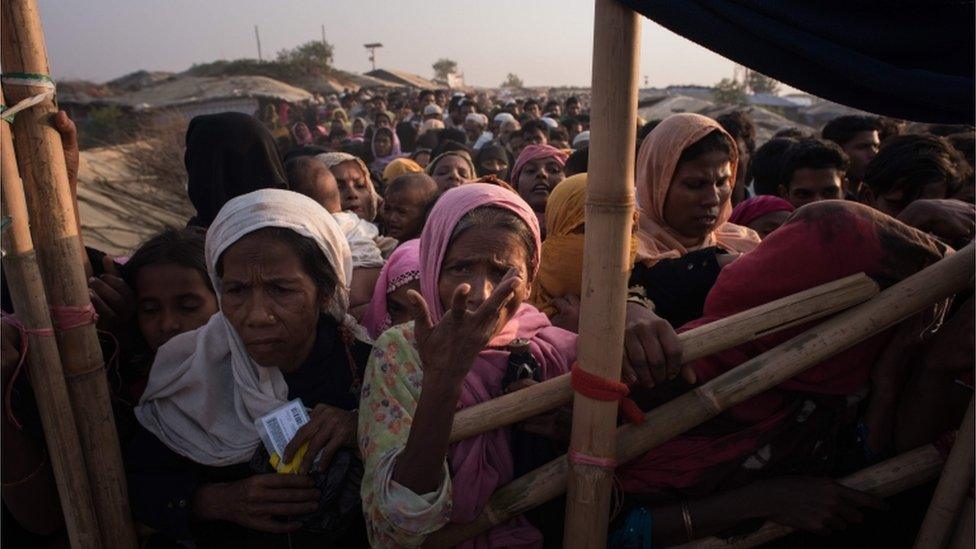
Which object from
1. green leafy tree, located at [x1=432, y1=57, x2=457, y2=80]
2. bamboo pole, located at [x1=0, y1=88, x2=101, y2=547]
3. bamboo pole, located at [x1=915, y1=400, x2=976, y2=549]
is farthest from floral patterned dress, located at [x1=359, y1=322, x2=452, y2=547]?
green leafy tree, located at [x1=432, y1=57, x2=457, y2=80]

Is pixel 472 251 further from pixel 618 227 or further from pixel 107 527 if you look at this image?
pixel 107 527

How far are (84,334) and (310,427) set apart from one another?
0.67 meters

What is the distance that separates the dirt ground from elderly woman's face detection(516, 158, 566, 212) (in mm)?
7657

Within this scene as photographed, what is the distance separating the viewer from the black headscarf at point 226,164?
3.77 m

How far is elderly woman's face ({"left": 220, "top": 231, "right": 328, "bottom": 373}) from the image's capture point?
1.83m

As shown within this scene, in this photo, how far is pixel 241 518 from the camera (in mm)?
1722

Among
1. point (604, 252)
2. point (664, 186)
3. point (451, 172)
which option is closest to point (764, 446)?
point (604, 252)

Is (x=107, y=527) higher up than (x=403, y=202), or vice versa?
(x=403, y=202)

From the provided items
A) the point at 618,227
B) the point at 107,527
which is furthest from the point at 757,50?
the point at 107,527

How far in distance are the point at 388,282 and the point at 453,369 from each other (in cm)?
147

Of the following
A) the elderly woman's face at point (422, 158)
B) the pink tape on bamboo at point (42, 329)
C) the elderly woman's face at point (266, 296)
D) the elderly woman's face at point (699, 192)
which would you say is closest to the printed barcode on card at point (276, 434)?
the elderly woman's face at point (266, 296)

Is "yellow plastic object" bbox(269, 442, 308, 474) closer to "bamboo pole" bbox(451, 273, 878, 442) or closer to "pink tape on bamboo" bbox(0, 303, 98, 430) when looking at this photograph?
"pink tape on bamboo" bbox(0, 303, 98, 430)

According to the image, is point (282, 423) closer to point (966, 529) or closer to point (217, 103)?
point (966, 529)

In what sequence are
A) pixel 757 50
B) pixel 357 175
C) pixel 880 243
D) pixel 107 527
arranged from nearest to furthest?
pixel 757 50 → pixel 880 243 → pixel 107 527 → pixel 357 175
